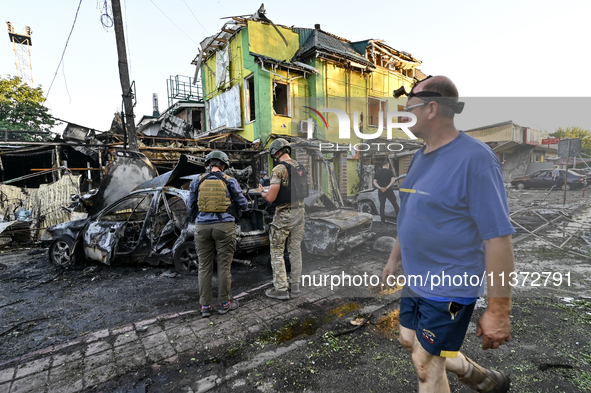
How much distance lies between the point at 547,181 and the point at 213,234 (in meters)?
23.5

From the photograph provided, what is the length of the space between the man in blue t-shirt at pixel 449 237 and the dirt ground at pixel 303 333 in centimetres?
99

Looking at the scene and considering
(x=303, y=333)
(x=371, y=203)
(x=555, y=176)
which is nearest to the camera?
(x=303, y=333)

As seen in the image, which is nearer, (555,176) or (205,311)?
(205,311)

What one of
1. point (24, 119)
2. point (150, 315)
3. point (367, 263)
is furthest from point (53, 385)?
point (24, 119)

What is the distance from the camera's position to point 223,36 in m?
12.9

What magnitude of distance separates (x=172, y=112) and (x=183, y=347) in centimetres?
1654

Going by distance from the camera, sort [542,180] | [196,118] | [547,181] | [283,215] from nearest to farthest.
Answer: [283,215] → [196,118] → [547,181] → [542,180]

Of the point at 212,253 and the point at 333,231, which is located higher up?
the point at 212,253

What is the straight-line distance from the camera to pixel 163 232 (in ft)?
15.5

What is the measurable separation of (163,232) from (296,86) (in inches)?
Answer: 412

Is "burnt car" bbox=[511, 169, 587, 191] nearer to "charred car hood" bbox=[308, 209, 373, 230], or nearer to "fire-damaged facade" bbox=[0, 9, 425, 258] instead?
"fire-damaged facade" bbox=[0, 9, 425, 258]

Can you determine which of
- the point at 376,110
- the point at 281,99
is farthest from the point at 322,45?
the point at 376,110

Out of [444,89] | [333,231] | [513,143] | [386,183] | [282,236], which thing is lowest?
[333,231]

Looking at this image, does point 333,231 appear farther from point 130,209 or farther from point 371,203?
point 371,203
